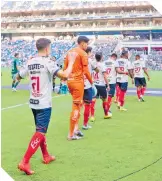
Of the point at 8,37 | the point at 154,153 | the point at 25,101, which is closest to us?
the point at 154,153

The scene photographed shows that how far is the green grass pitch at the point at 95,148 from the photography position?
495cm

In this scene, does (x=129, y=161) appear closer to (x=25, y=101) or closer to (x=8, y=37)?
(x=25, y=101)

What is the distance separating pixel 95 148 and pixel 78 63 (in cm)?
153

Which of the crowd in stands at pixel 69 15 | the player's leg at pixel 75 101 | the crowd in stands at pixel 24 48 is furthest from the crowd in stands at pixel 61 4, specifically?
the player's leg at pixel 75 101

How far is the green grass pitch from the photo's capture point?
4.95 metres

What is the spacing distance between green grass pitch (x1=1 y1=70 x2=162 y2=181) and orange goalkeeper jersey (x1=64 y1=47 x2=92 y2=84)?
1.11 metres

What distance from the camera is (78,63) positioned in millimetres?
6922

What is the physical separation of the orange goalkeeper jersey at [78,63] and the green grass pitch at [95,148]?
43.6 inches

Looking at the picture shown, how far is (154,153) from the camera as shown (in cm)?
589

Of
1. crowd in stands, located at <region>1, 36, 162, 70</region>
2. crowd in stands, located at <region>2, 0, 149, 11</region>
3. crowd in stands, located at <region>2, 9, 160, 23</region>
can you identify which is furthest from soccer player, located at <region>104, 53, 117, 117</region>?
crowd in stands, located at <region>2, 0, 149, 11</region>

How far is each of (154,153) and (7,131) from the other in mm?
3119

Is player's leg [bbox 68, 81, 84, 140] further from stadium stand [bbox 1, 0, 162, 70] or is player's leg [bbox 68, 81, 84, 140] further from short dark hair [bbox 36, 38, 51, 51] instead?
stadium stand [bbox 1, 0, 162, 70]

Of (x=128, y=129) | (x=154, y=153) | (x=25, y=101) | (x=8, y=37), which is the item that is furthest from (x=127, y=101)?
(x=8, y=37)

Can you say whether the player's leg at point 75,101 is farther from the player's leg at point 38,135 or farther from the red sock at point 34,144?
the red sock at point 34,144
